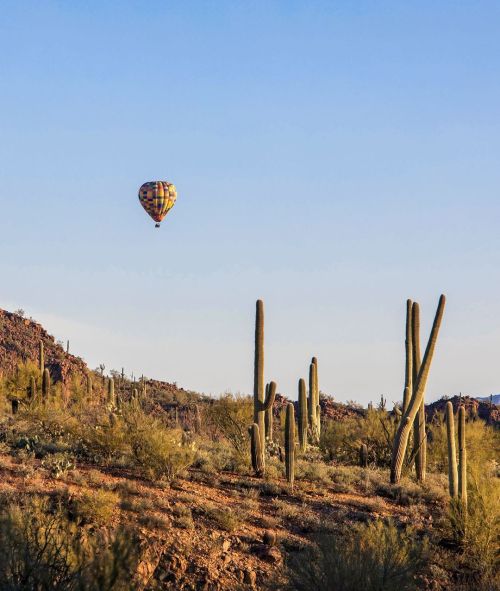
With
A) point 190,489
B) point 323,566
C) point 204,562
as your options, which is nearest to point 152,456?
point 190,489

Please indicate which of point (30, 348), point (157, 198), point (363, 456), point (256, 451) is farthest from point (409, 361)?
point (30, 348)

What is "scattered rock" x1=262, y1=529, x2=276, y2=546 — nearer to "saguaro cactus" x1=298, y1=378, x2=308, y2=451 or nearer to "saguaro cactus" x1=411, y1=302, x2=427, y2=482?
"saguaro cactus" x1=411, y1=302, x2=427, y2=482

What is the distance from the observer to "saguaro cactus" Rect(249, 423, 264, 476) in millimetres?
24656

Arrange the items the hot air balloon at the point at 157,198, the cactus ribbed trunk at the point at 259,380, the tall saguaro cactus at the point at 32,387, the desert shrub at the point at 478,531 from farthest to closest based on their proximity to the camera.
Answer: the hot air balloon at the point at 157,198, the tall saguaro cactus at the point at 32,387, the cactus ribbed trunk at the point at 259,380, the desert shrub at the point at 478,531

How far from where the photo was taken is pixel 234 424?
28906 millimetres

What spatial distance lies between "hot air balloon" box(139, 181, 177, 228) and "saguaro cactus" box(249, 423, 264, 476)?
1980 centimetres

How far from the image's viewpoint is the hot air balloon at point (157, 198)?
4275 centimetres

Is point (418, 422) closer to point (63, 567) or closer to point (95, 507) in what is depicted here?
point (95, 507)

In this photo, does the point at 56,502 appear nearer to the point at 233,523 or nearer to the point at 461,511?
the point at 233,523

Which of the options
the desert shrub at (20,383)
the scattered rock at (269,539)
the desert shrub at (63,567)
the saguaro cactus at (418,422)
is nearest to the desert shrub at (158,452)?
the scattered rock at (269,539)

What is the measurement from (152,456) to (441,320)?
869cm

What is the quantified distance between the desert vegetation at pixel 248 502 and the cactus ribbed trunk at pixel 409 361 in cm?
4

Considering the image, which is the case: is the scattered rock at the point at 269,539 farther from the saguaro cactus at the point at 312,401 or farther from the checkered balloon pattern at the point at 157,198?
the checkered balloon pattern at the point at 157,198

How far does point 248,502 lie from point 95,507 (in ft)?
14.8
